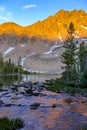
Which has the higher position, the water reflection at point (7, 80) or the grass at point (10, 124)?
the water reflection at point (7, 80)

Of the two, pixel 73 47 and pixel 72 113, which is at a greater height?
pixel 73 47

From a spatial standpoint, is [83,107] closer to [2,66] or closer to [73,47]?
[73,47]

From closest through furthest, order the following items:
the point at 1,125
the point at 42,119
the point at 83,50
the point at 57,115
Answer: the point at 1,125
the point at 42,119
the point at 57,115
the point at 83,50

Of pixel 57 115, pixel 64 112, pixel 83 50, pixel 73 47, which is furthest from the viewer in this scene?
pixel 83 50

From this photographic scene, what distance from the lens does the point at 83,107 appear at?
82.0ft

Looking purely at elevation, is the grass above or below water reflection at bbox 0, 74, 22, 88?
below

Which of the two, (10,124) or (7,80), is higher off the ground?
(7,80)

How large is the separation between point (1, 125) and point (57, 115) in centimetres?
589

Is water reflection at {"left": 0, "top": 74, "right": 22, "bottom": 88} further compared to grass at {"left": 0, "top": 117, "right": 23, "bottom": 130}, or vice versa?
water reflection at {"left": 0, "top": 74, "right": 22, "bottom": 88}

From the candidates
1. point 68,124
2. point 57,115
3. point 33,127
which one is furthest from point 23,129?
point 57,115

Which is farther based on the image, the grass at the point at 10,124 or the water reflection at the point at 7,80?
the water reflection at the point at 7,80

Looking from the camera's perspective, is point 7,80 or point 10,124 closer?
point 10,124

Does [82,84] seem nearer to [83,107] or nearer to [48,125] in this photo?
[83,107]

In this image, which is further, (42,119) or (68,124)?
(42,119)
